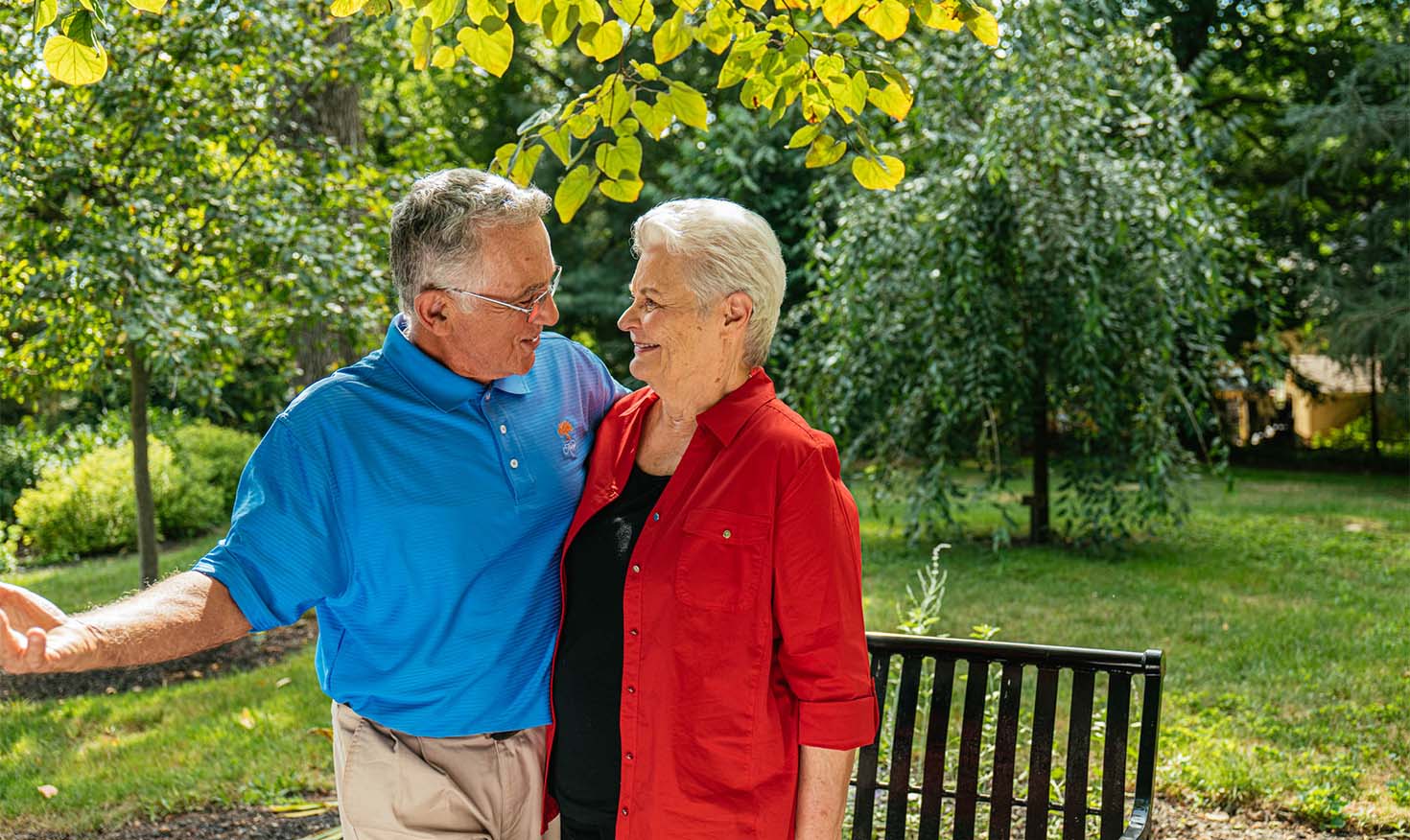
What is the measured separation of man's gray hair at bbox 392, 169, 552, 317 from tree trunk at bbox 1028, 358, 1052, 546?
7345mm

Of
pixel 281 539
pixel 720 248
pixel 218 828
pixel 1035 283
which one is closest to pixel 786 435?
pixel 720 248

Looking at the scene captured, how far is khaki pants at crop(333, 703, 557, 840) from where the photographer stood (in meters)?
2.17

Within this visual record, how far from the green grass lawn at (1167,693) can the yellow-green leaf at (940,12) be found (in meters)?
2.91

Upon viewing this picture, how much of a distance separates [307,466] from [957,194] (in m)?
6.82

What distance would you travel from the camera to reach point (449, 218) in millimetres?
2238

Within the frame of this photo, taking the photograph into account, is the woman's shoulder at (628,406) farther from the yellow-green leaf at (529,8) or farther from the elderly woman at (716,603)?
the yellow-green leaf at (529,8)

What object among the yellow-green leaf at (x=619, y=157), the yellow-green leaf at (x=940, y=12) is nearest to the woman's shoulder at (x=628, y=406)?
the yellow-green leaf at (x=619, y=157)

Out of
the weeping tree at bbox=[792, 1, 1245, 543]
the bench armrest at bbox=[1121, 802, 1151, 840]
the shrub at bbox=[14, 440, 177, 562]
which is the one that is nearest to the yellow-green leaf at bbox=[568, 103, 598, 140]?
the bench armrest at bbox=[1121, 802, 1151, 840]

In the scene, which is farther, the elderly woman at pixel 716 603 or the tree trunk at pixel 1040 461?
the tree trunk at pixel 1040 461

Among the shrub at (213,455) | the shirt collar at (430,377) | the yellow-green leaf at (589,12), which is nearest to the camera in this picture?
the shirt collar at (430,377)

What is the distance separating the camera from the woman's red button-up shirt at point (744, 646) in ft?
6.52

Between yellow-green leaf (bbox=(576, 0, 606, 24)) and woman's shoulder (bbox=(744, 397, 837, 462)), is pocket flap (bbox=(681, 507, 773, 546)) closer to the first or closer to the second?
woman's shoulder (bbox=(744, 397, 837, 462))

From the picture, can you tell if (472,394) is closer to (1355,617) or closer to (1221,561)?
(1355,617)

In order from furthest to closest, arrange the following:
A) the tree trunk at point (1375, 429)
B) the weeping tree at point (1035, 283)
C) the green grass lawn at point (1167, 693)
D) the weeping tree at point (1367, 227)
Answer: the tree trunk at point (1375, 429)
the weeping tree at point (1367, 227)
the weeping tree at point (1035, 283)
the green grass lawn at point (1167, 693)
